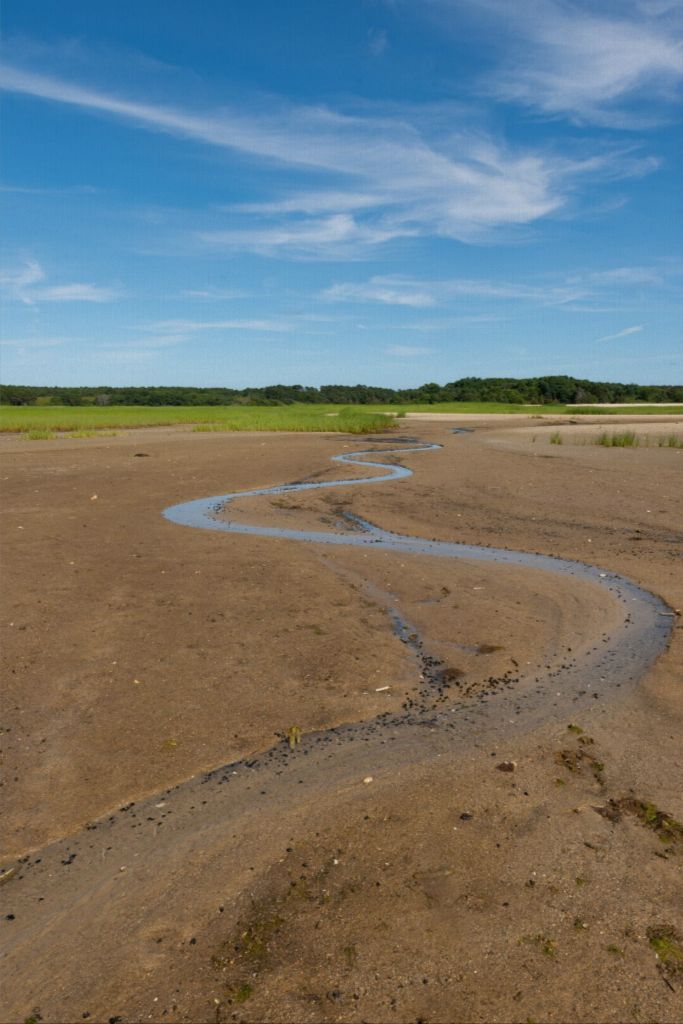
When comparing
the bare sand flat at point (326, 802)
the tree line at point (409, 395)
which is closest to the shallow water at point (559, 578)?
the bare sand flat at point (326, 802)

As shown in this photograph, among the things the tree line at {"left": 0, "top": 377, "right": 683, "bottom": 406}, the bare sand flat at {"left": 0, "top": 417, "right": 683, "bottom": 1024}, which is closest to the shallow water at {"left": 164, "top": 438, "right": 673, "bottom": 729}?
the bare sand flat at {"left": 0, "top": 417, "right": 683, "bottom": 1024}

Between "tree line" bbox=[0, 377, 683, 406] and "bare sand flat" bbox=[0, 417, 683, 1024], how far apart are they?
4473 inches

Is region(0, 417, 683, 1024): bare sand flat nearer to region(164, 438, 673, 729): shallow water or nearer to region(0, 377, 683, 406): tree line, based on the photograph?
region(164, 438, 673, 729): shallow water

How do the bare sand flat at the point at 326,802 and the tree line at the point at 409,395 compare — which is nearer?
the bare sand flat at the point at 326,802

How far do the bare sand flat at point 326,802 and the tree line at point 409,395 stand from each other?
11360cm

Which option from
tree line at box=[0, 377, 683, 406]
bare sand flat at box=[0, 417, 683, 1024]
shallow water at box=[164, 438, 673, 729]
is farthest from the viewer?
tree line at box=[0, 377, 683, 406]

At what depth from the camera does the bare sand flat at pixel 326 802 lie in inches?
137

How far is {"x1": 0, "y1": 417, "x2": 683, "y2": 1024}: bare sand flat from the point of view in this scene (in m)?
3.47

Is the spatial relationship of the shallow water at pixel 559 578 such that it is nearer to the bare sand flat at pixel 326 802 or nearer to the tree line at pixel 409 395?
the bare sand flat at pixel 326 802

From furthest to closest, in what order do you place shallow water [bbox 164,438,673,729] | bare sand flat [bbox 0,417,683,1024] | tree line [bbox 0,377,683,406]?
1. tree line [bbox 0,377,683,406]
2. shallow water [bbox 164,438,673,729]
3. bare sand flat [bbox 0,417,683,1024]

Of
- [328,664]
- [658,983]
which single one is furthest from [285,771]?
[658,983]

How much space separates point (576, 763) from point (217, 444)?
3516 cm

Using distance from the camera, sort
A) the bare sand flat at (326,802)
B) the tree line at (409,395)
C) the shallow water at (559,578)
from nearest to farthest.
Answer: the bare sand flat at (326,802), the shallow water at (559,578), the tree line at (409,395)

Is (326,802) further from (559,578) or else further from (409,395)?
(409,395)
